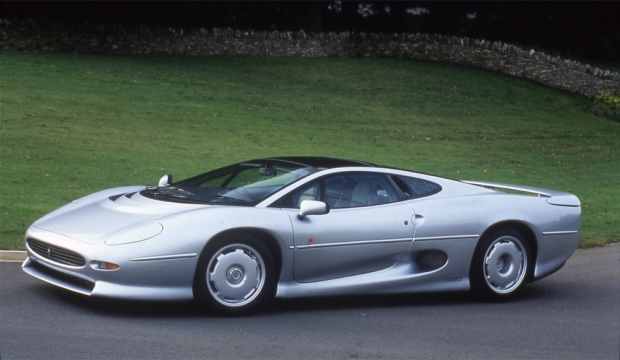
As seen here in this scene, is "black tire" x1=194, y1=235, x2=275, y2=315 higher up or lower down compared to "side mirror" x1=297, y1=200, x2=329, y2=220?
lower down

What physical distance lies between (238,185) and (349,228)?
3.76 ft

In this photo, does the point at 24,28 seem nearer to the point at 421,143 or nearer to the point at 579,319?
the point at 421,143

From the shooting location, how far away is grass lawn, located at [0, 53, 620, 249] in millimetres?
13211

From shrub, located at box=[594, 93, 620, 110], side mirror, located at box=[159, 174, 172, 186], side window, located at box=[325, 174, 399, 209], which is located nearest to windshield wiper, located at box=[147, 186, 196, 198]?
side mirror, located at box=[159, 174, 172, 186]

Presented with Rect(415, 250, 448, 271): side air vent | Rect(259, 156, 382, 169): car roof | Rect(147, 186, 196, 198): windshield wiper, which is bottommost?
Rect(415, 250, 448, 271): side air vent

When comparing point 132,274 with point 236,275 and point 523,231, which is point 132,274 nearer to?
point 236,275

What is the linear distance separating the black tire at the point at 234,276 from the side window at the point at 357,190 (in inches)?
36.2

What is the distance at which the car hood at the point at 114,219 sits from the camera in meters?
5.34

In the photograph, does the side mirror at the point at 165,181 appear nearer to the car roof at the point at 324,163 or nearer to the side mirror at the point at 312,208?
the car roof at the point at 324,163

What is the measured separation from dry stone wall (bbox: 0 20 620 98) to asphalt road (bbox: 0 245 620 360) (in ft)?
77.8

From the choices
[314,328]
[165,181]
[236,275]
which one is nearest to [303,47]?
[165,181]

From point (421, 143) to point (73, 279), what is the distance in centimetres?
1560

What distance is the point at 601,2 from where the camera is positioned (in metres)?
44.1

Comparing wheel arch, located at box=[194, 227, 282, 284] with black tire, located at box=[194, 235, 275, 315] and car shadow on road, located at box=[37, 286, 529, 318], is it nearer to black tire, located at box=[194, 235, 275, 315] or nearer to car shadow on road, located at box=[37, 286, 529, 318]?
black tire, located at box=[194, 235, 275, 315]
